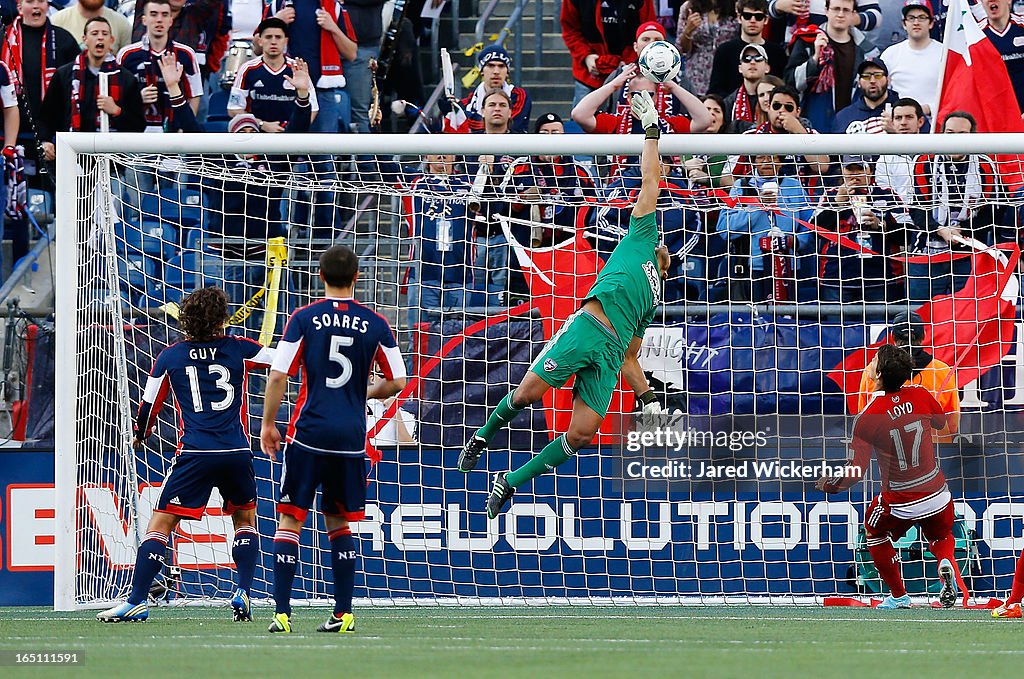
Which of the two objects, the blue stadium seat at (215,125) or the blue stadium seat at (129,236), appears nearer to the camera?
the blue stadium seat at (129,236)

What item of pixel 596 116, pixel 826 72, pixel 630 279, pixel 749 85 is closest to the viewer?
pixel 630 279

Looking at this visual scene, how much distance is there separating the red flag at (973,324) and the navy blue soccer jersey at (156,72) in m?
6.24

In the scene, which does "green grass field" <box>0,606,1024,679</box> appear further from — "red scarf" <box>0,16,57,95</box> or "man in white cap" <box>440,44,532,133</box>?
"red scarf" <box>0,16,57,95</box>

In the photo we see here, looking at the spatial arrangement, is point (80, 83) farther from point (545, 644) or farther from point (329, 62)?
point (545, 644)

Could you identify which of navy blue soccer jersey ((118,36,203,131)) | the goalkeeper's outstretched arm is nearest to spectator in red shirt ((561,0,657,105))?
navy blue soccer jersey ((118,36,203,131))

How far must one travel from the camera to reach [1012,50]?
1377 centimetres

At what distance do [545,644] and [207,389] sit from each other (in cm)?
268

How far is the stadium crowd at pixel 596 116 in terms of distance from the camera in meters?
11.7

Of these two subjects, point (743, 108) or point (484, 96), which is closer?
point (743, 108)

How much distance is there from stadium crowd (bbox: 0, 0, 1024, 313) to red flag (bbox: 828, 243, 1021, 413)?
0.58 ft

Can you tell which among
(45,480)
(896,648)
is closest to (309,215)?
(45,480)

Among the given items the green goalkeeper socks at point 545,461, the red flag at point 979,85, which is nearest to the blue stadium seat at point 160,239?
the green goalkeeper socks at point 545,461

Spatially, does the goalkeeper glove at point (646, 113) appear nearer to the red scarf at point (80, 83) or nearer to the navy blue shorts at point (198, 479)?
the navy blue shorts at point (198, 479)

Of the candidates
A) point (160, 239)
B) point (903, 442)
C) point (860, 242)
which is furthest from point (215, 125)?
point (903, 442)
